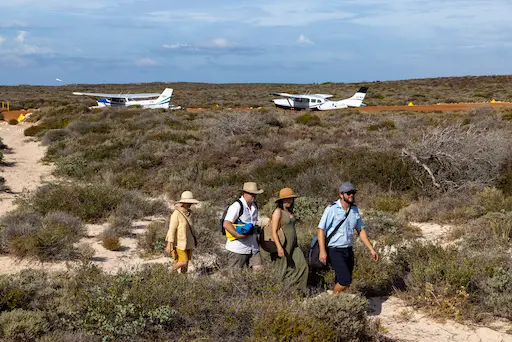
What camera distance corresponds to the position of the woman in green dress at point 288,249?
604 cm

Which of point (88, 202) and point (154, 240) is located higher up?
point (88, 202)

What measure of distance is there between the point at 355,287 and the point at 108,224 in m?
5.75

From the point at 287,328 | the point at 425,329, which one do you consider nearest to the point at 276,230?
the point at 287,328

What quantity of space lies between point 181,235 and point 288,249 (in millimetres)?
1286

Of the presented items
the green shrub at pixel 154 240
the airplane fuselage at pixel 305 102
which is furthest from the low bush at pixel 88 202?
the airplane fuselage at pixel 305 102

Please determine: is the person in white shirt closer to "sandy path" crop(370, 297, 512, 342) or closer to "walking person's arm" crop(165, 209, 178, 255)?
"walking person's arm" crop(165, 209, 178, 255)

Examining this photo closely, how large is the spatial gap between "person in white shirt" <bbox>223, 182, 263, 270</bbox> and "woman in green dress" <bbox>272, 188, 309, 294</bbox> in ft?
0.91

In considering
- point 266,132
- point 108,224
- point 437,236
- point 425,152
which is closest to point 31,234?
point 108,224

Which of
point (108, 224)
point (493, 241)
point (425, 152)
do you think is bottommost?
point (108, 224)

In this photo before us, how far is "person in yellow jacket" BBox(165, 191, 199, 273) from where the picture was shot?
6457 millimetres

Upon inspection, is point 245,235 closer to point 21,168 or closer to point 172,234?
point 172,234

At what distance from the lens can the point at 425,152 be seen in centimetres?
1227

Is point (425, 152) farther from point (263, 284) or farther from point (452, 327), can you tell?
point (263, 284)

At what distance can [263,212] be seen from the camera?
11.2m
